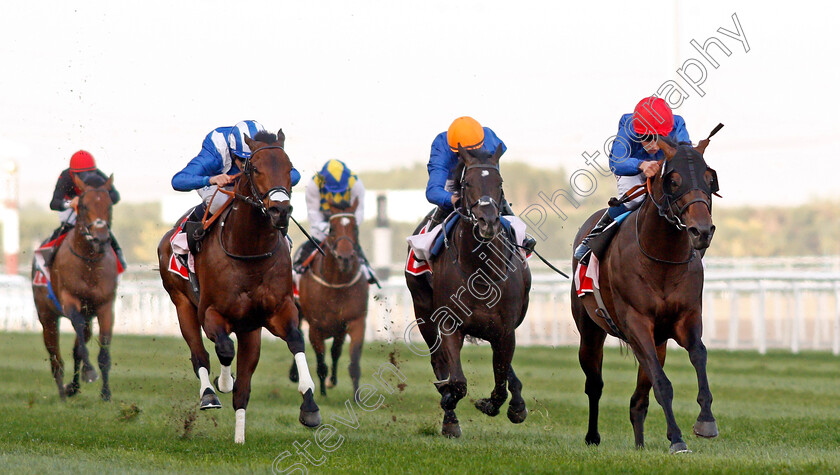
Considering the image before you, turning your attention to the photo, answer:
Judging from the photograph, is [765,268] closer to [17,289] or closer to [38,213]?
[17,289]

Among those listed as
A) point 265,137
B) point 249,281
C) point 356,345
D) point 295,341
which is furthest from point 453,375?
point 356,345

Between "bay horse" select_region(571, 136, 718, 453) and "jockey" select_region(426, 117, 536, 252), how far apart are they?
1065mm

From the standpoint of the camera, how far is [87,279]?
10578mm

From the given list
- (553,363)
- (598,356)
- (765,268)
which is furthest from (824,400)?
(765,268)

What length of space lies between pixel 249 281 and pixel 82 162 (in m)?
4.33

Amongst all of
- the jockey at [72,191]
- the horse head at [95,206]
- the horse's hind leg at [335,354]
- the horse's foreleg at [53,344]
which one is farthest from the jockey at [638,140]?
the horse's foreleg at [53,344]

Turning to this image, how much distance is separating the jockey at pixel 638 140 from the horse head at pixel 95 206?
16.6 ft

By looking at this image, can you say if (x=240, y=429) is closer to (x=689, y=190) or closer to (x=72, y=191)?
(x=689, y=190)

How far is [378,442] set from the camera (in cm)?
714

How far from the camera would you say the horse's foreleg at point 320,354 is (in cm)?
1061

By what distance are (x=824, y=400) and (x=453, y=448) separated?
519 centimetres

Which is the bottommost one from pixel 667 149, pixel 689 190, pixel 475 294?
pixel 475 294

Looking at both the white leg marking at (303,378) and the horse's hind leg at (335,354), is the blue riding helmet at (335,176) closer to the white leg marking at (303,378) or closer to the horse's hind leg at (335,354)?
the horse's hind leg at (335,354)

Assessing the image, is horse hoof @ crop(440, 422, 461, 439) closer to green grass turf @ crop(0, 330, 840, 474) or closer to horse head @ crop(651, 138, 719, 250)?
green grass turf @ crop(0, 330, 840, 474)
